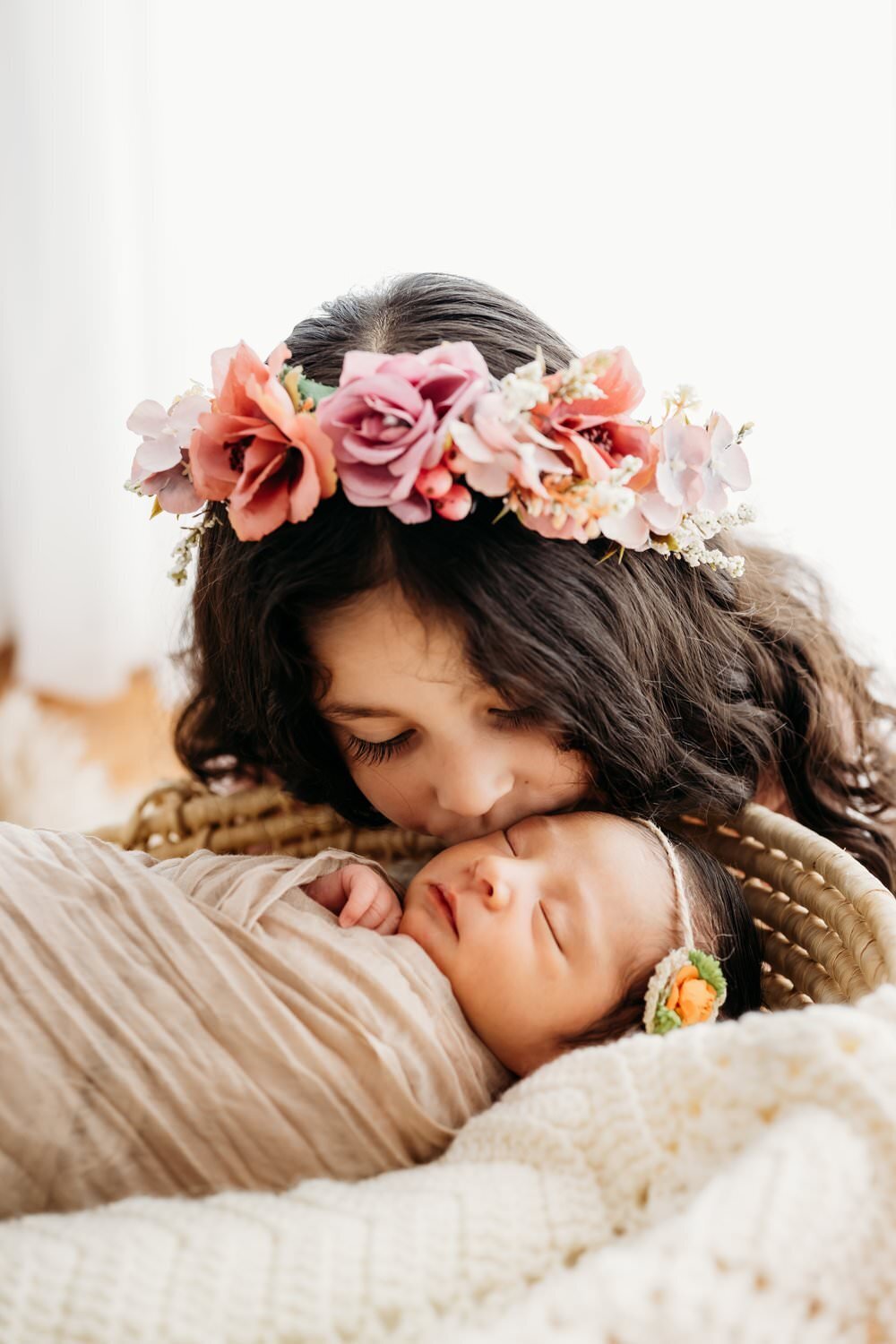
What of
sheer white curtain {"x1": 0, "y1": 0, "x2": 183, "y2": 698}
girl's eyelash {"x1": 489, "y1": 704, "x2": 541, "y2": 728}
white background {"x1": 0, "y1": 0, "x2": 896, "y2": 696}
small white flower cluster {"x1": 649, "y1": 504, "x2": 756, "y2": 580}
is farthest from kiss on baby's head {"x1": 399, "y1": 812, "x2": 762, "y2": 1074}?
sheer white curtain {"x1": 0, "y1": 0, "x2": 183, "y2": 698}

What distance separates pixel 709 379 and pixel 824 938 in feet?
3.31

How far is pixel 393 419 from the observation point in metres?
0.95

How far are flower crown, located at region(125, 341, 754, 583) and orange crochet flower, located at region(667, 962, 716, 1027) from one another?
39 cm

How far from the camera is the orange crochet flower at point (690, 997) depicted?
0.99 meters

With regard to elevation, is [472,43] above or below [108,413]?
above

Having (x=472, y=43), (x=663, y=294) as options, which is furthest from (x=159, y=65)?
(x=663, y=294)

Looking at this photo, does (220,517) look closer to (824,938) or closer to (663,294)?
(824,938)

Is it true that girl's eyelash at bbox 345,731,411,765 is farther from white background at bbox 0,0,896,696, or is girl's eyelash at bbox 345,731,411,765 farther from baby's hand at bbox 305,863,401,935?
white background at bbox 0,0,896,696

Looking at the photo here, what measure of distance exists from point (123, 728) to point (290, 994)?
5.52ft

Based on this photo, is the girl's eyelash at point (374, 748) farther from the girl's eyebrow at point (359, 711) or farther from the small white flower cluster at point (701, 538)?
the small white flower cluster at point (701, 538)

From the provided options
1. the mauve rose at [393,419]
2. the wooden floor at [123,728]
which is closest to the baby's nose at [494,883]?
the mauve rose at [393,419]

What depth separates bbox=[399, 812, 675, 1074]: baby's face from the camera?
102 centimetres

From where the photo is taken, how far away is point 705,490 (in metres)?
1.11

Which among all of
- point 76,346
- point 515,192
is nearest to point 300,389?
point 515,192
